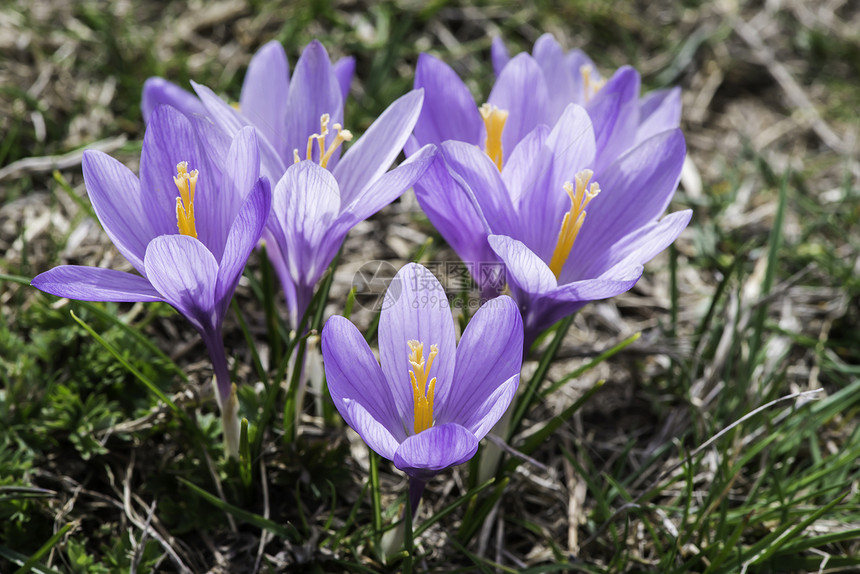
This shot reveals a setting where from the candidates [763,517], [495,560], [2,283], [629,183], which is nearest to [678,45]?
[629,183]

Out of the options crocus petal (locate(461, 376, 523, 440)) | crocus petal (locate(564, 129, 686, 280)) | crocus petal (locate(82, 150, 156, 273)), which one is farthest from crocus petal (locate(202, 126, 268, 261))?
crocus petal (locate(564, 129, 686, 280))

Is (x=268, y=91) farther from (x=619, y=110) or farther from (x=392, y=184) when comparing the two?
(x=619, y=110)

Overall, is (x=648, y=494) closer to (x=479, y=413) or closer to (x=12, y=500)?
(x=479, y=413)

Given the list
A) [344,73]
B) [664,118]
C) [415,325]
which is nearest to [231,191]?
[415,325]

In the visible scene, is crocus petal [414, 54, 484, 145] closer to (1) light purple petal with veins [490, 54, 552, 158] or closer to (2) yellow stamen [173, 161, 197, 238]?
(1) light purple petal with veins [490, 54, 552, 158]

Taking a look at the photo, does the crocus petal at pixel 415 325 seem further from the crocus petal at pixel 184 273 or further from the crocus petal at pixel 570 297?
the crocus petal at pixel 184 273

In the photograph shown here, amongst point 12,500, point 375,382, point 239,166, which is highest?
point 239,166

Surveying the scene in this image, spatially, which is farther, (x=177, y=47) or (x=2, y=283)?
(x=177, y=47)
